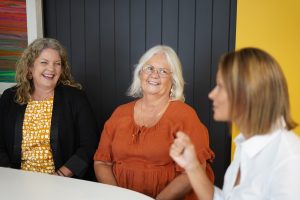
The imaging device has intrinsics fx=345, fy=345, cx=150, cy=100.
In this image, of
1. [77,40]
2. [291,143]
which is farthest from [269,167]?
[77,40]

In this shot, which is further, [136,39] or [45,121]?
[136,39]

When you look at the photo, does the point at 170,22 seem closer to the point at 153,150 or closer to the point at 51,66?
the point at 51,66

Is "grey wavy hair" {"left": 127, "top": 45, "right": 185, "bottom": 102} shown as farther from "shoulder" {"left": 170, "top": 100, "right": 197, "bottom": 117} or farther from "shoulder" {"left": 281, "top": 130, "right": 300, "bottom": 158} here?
"shoulder" {"left": 281, "top": 130, "right": 300, "bottom": 158}

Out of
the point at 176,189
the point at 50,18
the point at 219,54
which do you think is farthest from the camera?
the point at 50,18

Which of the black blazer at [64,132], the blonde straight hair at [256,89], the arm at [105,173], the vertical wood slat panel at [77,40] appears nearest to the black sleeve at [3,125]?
the black blazer at [64,132]

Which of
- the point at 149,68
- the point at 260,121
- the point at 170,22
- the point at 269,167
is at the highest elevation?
the point at 170,22

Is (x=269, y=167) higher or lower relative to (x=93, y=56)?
lower

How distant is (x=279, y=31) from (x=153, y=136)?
3.54 ft

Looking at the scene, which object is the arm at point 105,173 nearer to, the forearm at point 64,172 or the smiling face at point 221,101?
the forearm at point 64,172

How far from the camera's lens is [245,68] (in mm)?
1070

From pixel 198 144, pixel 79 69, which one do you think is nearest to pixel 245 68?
pixel 198 144

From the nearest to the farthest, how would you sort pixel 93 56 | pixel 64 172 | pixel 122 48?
pixel 64 172, pixel 122 48, pixel 93 56

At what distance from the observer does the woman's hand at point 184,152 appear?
1315 mm

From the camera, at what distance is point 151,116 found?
195cm
